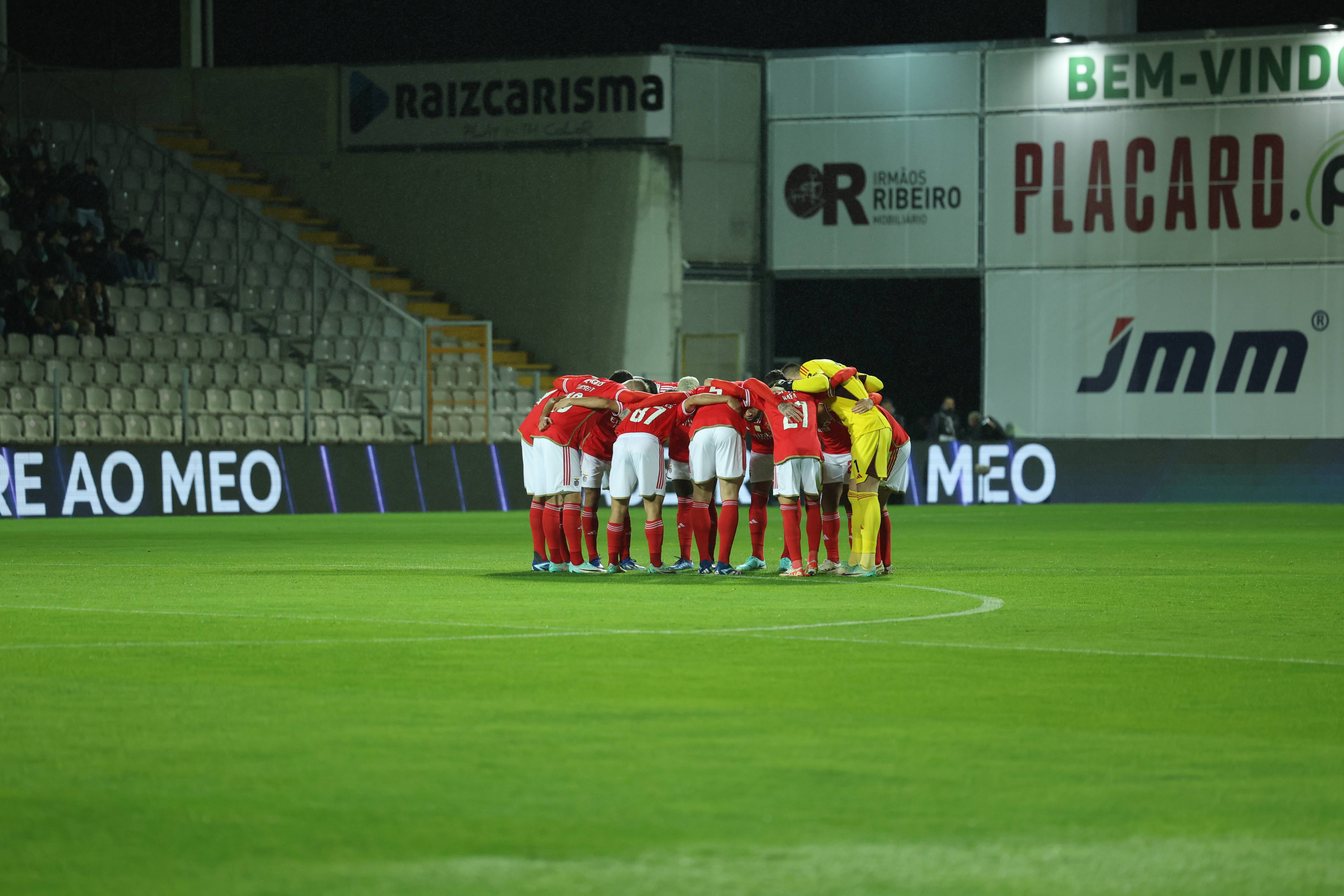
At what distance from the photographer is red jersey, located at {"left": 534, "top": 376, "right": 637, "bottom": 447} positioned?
57.8ft

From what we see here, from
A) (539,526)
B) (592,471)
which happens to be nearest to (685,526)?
(592,471)

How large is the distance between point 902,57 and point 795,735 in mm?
32852

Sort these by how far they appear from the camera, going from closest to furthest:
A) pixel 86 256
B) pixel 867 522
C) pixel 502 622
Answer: pixel 502 622, pixel 867 522, pixel 86 256

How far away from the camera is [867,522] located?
17.2 m

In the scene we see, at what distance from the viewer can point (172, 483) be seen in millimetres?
29812

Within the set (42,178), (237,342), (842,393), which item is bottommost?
(842,393)

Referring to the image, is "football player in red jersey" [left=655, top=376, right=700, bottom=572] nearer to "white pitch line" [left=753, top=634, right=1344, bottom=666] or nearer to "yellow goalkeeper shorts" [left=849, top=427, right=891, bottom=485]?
"yellow goalkeeper shorts" [left=849, top=427, right=891, bottom=485]

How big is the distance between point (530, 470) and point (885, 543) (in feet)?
11.3

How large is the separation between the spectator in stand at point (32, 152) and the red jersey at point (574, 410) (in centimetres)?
1980

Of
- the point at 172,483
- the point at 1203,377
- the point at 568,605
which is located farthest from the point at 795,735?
the point at 1203,377

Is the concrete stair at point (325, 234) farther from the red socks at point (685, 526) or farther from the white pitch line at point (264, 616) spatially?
the white pitch line at point (264, 616)

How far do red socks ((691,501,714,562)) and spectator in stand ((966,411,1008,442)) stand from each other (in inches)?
697

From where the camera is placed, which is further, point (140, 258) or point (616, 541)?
point (140, 258)

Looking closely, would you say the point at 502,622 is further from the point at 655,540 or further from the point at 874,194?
the point at 874,194
